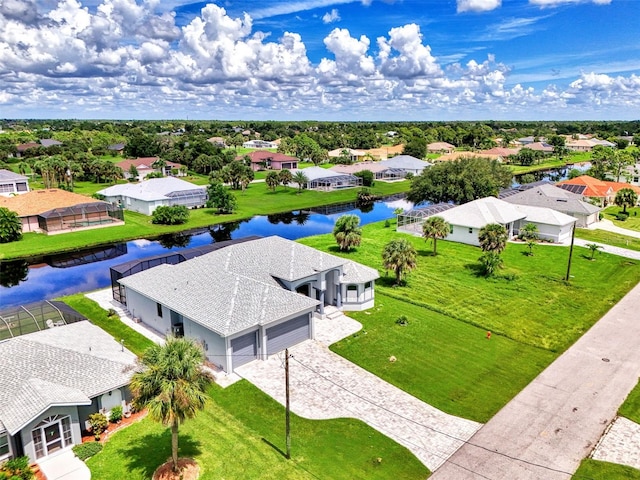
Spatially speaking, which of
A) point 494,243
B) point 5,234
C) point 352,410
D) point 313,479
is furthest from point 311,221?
point 313,479

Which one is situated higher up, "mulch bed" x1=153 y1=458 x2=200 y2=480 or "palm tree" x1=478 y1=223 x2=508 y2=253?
"palm tree" x1=478 y1=223 x2=508 y2=253

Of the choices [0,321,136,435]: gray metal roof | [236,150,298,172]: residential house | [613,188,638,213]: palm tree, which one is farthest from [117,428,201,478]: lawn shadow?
[236,150,298,172]: residential house

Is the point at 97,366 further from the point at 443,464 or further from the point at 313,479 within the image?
the point at 443,464

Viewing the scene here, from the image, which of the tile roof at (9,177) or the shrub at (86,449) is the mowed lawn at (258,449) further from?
the tile roof at (9,177)

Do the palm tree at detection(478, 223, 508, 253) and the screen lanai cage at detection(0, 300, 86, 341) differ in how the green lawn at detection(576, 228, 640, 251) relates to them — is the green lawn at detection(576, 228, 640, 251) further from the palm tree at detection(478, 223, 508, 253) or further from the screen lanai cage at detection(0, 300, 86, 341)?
the screen lanai cage at detection(0, 300, 86, 341)

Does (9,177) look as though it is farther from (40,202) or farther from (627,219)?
(627,219)
